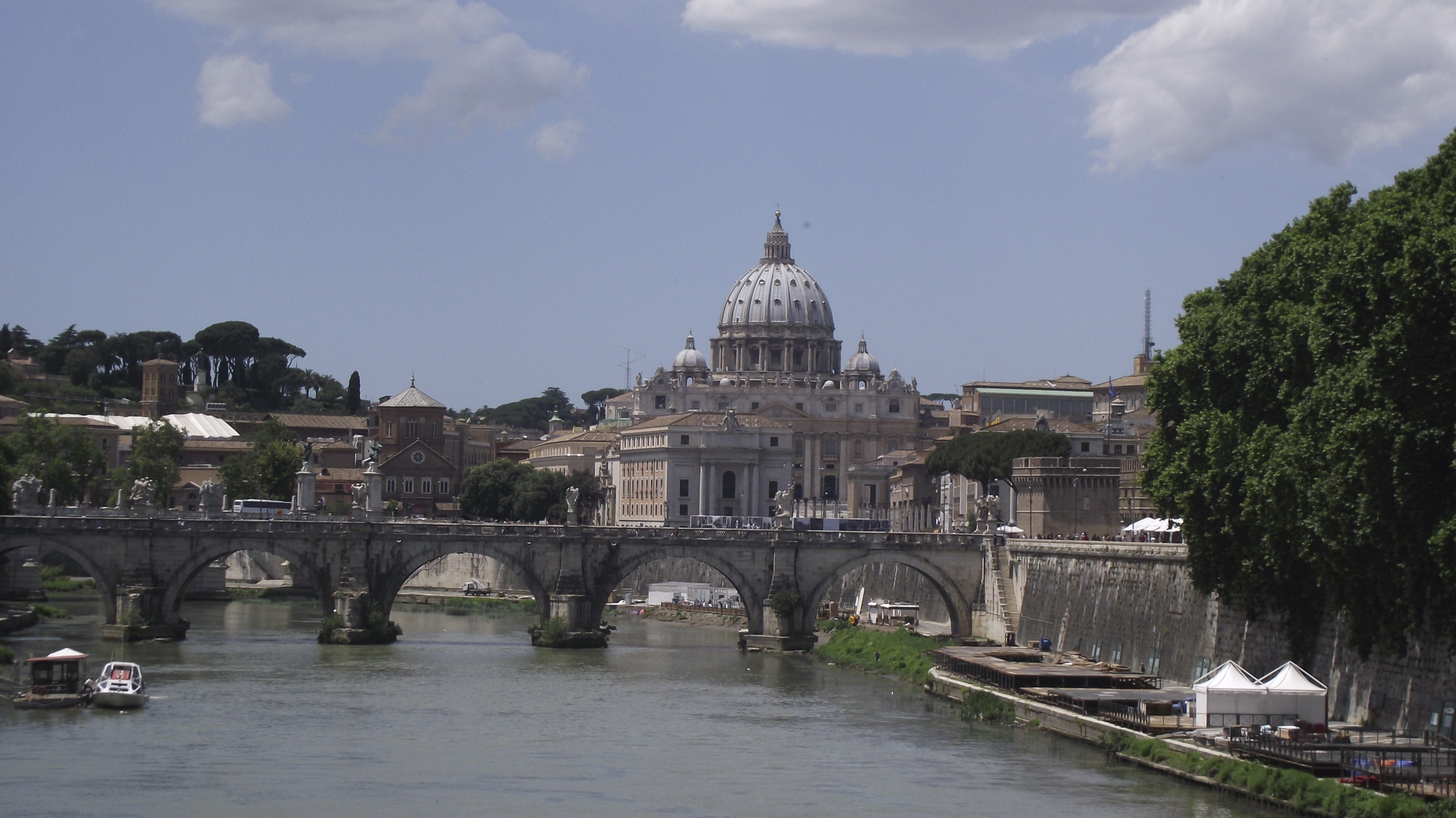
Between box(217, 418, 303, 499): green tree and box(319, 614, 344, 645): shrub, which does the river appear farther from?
box(217, 418, 303, 499): green tree

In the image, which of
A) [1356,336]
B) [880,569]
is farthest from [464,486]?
[1356,336]

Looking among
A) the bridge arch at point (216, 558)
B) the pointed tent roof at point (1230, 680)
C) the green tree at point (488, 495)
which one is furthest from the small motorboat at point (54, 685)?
the green tree at point (488, 495)

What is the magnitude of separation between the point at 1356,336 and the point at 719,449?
341 feet

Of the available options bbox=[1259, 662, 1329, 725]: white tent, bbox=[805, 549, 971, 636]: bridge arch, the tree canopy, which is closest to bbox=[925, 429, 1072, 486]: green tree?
bbox=[805, 549, 971, 636]: bridge arch

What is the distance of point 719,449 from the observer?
138250 mm

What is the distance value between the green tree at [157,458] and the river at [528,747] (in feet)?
154

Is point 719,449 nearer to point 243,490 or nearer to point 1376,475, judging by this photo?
point 243,490

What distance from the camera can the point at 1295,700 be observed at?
3662 centimetres

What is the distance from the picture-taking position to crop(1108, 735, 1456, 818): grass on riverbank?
29641 millimetres

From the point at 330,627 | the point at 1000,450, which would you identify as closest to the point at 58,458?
the point at 330,627

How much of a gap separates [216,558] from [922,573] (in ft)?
66.7

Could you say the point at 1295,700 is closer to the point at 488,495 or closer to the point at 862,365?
the point at 488,495

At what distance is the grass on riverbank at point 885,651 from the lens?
55156mm

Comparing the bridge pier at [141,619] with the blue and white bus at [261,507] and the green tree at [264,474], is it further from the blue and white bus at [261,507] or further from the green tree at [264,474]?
the green tree at [264,474]
